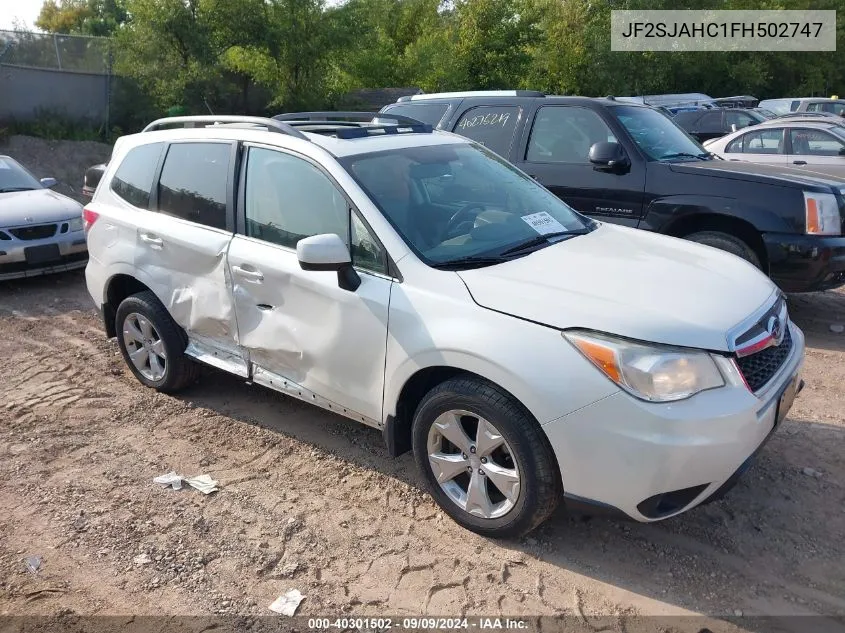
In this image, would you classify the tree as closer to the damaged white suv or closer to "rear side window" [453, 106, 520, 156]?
"rear side window" [453, 106, 520, 156]

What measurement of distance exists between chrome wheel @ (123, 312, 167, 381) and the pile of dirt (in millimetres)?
12005

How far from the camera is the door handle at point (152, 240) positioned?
14.9 feet

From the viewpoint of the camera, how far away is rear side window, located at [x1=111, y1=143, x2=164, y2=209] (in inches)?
188

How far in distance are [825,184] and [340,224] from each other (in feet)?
13.7

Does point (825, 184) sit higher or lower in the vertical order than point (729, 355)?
higher

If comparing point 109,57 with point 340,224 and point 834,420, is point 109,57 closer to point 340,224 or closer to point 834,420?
point 340,224

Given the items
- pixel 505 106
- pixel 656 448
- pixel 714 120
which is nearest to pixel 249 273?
pixel 656 448

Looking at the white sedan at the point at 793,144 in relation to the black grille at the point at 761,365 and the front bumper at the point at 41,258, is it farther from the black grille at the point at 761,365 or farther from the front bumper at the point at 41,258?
the front bumper at the point at 41,258

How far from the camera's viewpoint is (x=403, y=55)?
28328mm

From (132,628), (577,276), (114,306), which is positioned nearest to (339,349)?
(577,276)

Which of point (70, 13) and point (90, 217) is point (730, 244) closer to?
point (90, 217)

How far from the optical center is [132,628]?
9.39 feet

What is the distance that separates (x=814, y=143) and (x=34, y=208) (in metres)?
11.2

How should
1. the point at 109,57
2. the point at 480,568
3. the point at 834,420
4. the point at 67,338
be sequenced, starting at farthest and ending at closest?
1. the point at 109,57
2. the point at 67,338
3. the point at 834,420
4. the point at 480,568
